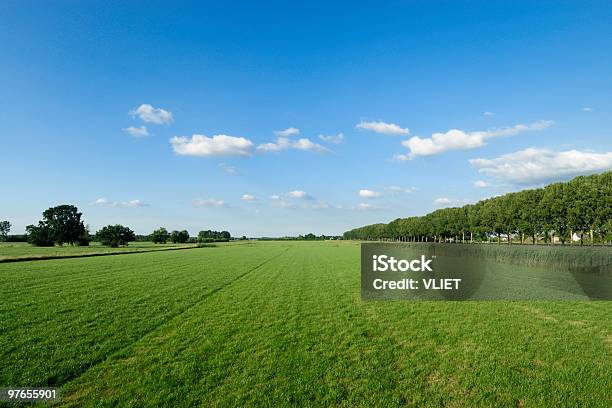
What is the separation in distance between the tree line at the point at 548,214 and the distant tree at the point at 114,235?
113 metres

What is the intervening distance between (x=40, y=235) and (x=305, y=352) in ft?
452

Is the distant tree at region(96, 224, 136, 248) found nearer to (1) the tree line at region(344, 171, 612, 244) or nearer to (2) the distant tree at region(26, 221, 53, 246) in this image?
(2) the distant tree at region(26, 221, 53, 246)

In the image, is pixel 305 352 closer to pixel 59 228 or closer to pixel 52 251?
pixel 52 251

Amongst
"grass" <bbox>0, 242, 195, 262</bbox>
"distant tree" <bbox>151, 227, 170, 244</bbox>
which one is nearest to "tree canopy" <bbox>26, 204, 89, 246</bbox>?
"grass" <bbox>0, 242, 195, 262</bbox>

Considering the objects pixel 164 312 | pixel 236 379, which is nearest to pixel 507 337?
pixel 236 379

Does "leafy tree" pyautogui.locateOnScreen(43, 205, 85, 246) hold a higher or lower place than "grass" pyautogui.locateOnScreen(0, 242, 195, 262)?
higher

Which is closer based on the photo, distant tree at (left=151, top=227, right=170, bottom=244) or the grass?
the grass

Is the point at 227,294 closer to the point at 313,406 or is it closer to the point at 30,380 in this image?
the point at 30,380

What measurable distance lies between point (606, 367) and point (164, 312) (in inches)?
570

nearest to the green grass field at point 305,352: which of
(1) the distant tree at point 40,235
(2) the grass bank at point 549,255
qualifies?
(2) the grass bank at point 549,255

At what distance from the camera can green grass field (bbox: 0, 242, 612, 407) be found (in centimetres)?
719

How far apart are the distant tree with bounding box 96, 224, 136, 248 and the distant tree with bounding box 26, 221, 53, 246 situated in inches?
677

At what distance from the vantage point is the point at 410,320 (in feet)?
45.5

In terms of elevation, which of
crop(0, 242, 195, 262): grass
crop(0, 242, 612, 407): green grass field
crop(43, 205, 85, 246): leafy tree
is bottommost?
crop(0, 242, 195, 262): grass
